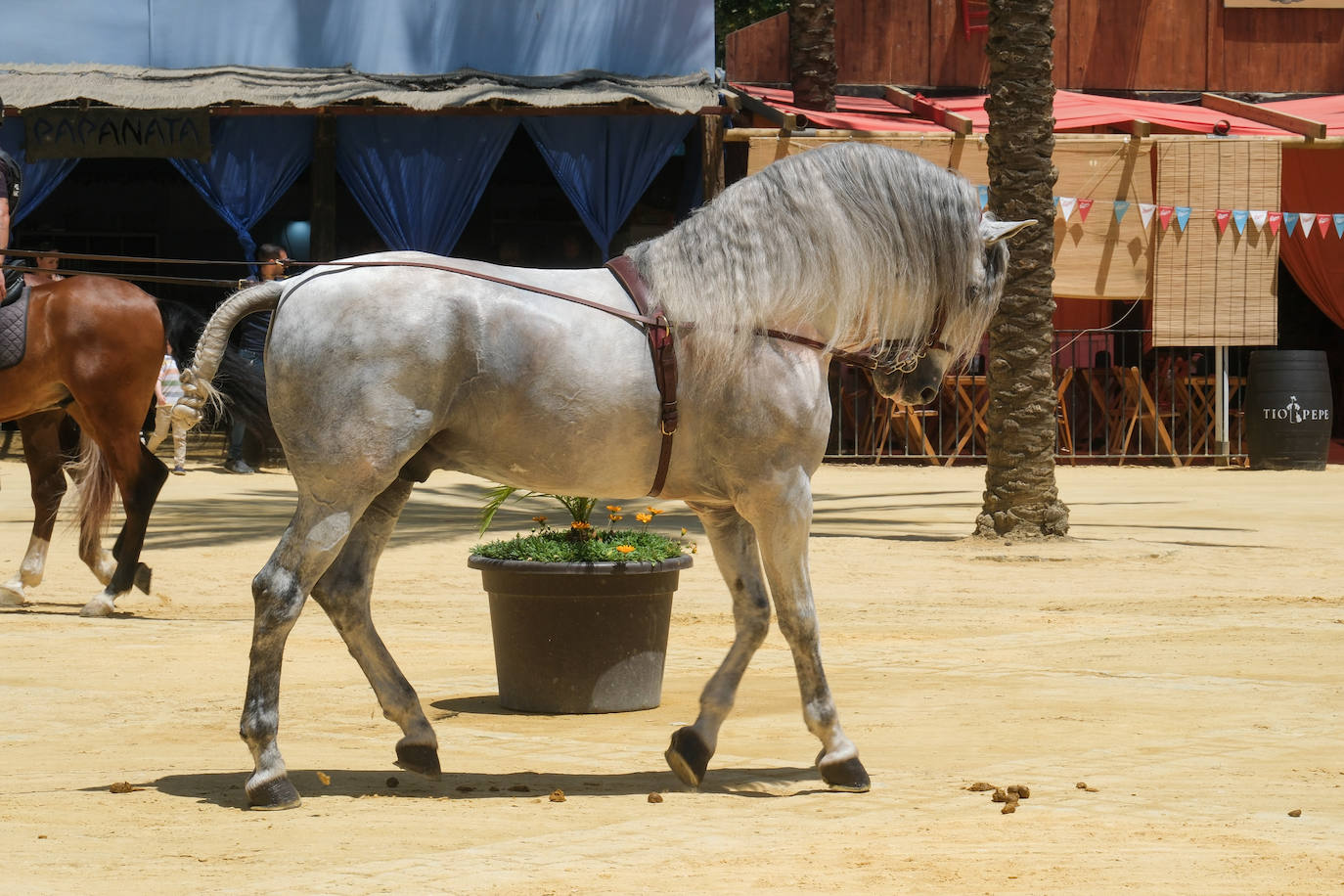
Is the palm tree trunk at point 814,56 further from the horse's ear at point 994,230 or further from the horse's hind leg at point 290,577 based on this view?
the horse's hind leg at point 290,577

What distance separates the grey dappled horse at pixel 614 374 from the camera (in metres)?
5.11

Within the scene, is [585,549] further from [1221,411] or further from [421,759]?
[1221,411]

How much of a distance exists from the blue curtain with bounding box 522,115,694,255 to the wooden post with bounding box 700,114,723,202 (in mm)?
266

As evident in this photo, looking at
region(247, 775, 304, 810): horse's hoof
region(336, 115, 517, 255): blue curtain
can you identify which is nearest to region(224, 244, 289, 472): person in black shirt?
region(336, 115, 517, 255): blue curtain

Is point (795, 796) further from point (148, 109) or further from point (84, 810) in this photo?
point (148, 109)

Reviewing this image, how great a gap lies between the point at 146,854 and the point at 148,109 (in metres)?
14.7

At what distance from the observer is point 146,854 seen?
4434 millimetres

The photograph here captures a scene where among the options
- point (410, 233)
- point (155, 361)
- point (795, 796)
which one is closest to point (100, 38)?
point (410, 233)

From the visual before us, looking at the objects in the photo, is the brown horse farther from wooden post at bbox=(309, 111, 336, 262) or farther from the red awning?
the red awning

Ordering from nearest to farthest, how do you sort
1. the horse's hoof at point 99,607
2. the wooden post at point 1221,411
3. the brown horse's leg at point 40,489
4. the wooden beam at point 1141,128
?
the horse's hoof at point 99,607, the brown horse's leg at point 40,489, the wooden beam at point 1141,128, the wooden post at point 1221,411

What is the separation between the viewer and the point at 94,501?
9.78 m

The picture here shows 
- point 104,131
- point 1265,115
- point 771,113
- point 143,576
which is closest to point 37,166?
point 104,131

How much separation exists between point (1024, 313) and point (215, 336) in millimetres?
8352

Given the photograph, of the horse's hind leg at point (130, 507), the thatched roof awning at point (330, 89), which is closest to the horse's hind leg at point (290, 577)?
the horse's hind leg at point (130, 507)
